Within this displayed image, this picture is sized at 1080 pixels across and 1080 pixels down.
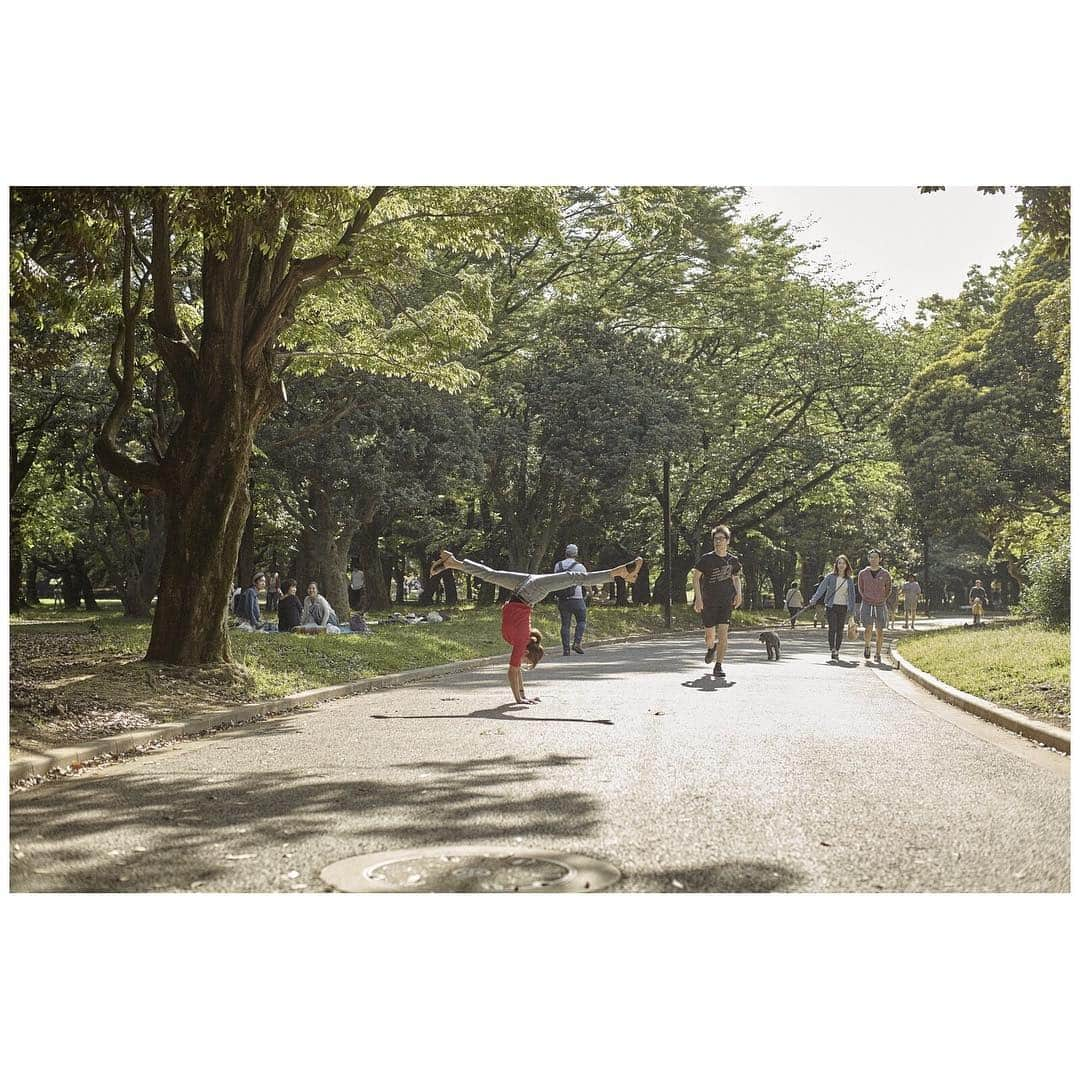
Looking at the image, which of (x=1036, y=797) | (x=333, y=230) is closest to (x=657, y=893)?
(x=1036, y=797)

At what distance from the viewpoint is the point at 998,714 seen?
11.0 m

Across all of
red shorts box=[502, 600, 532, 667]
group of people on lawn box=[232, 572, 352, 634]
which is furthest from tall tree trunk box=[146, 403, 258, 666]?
group of people on lawn box=[232, 572, 352, 634]

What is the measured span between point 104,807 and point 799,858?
400 cm

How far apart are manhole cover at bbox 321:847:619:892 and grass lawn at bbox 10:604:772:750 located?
13.2 ft

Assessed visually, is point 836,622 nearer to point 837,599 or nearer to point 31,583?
point 837,599

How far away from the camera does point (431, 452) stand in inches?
992

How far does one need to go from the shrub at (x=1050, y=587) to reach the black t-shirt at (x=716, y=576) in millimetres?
4538

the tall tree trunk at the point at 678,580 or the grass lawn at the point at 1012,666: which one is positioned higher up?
the tall tree trunk at the point at 678,580

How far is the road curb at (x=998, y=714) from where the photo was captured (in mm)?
9297

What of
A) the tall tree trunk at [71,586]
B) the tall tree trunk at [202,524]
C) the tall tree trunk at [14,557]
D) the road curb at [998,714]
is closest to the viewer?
the road curb at [998,714]

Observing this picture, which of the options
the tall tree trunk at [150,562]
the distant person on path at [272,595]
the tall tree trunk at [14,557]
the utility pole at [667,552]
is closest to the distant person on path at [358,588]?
the distant person on path at [272,595]

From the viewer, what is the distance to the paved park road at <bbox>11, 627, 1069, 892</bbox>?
5902mm

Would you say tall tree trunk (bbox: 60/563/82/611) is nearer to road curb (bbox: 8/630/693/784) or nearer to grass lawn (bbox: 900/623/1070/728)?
road curb (bbox: 8/630/693/784)

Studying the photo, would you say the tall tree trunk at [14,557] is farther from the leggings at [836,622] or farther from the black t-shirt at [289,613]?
the leggings at [836,622]
